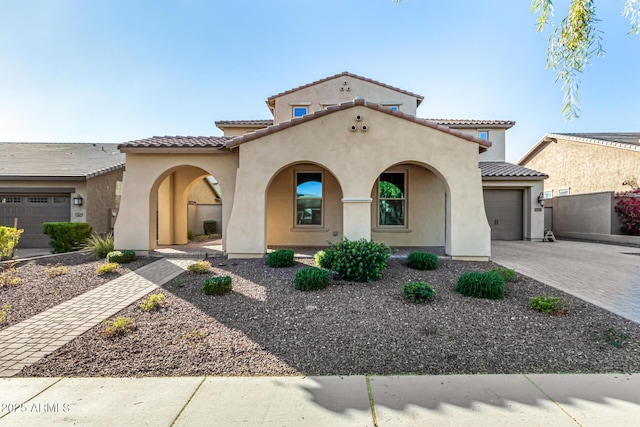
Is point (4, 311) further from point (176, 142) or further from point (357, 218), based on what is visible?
point (357, 218)

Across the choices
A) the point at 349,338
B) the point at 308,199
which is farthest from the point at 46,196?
the point at 349,338

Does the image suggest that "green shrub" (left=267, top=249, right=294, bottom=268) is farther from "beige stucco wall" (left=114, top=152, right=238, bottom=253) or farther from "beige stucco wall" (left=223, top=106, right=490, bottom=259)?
"beige stucco wall" (left=114, top=152, right=238, bottom=253)

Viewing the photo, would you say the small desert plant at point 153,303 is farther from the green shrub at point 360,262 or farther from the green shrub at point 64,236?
the green shrub at point 64,236

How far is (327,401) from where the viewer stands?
2.87m

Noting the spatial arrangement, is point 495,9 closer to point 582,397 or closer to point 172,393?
point 582,397

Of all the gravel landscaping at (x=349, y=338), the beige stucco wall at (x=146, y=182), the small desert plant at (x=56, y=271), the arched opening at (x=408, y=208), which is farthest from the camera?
the arched opening at (x=408, y=208)

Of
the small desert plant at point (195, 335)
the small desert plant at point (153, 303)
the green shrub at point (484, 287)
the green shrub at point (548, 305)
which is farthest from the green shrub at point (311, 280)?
the green shrub at point (548, 305)

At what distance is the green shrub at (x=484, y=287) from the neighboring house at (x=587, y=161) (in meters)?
17.0

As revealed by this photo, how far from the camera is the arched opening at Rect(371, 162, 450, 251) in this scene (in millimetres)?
11352

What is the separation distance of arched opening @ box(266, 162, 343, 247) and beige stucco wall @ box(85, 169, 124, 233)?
8669mm

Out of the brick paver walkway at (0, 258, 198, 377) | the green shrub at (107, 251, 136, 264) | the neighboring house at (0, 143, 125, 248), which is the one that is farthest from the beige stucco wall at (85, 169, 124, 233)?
the brick paver walkway at (0, 258, 198, 377)

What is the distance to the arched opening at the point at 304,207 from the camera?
1138 centimetres

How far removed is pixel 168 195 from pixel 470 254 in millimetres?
11421

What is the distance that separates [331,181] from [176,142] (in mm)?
5606
